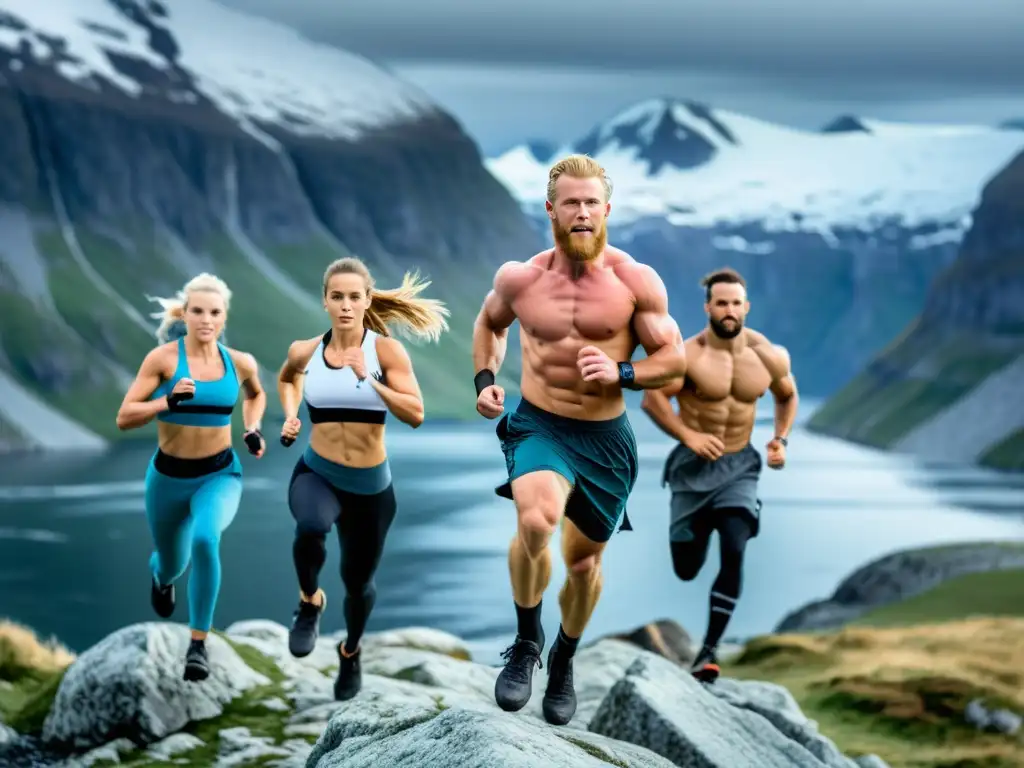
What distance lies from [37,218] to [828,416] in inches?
4358

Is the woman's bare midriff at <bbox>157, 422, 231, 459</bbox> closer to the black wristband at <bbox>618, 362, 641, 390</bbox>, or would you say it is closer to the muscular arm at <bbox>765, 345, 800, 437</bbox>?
the black wristband at <bbox>618, 362, 641, 390</bbox>

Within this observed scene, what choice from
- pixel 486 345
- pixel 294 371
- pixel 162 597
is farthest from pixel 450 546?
pixel 486 345

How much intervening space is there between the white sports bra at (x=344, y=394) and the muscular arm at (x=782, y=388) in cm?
361

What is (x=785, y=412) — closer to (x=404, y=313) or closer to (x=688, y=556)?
(x=688, y=556)

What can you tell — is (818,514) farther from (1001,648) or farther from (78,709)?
(78,709)

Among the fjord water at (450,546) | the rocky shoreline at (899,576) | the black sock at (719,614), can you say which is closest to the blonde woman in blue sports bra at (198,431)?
the black sock at (719,614)

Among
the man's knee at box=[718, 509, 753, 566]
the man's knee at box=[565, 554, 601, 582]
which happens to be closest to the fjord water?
the man's knee at box=[718, 509, 753, 566]

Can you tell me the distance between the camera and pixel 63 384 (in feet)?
→ 529

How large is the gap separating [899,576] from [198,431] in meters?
47.2

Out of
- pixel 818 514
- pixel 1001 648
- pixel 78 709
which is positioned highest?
pixel 78 709

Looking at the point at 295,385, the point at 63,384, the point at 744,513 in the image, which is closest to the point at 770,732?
the point at 744,513

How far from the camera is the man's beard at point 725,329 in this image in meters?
11.8

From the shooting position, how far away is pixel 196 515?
10742 mm

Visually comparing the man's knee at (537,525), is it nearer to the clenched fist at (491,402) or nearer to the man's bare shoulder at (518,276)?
the clenched fist at (491,402)
